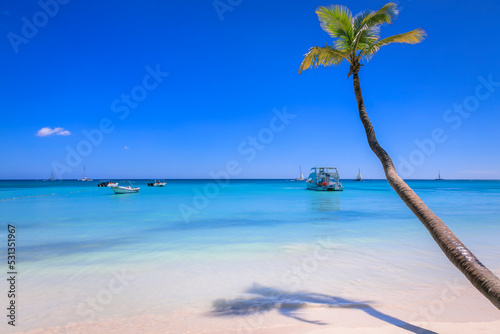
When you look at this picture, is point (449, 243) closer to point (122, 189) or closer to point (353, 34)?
point (353, 34)

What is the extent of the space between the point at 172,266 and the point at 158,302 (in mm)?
2488

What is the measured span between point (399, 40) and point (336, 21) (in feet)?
4.51

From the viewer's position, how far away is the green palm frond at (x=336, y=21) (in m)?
5.39

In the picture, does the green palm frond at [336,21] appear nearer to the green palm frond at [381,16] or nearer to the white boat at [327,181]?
the green palm frond at [381,16]

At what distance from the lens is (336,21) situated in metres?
5.46

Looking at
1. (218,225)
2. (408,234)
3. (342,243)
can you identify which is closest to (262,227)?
(218,225)

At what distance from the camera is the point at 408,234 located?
12.8 meters

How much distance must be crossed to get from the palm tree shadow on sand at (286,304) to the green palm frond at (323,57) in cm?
460

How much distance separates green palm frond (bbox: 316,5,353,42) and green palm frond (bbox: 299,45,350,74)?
0.96 ft

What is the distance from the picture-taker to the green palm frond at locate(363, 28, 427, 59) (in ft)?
17.7

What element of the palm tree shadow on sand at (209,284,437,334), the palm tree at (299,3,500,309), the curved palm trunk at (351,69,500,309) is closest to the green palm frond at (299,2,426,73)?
the palm tree at (299,3,500,309)

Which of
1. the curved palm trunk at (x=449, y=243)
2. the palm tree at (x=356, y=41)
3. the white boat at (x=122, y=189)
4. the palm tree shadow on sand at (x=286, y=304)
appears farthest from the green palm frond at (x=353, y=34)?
the white boat at (x=122, y=189)

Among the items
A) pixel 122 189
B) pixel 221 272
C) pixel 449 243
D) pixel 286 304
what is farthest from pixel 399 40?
pixel 122 189

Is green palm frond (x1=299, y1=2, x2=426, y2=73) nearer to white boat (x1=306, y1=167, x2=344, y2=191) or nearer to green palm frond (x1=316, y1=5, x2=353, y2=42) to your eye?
green palm frond (x1=316, y1=5, x2=353, y2=42)
